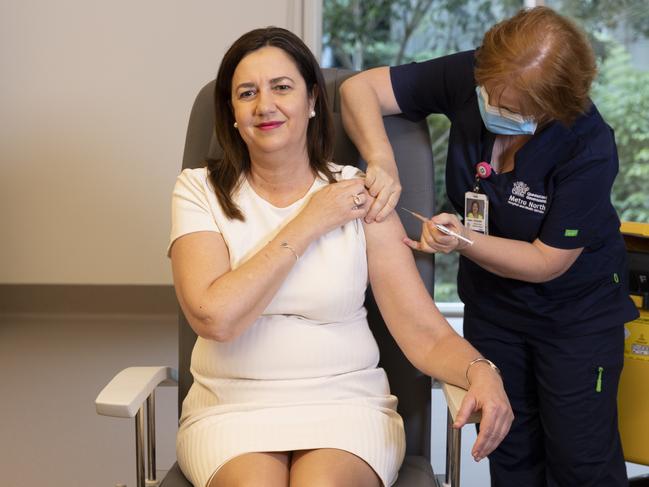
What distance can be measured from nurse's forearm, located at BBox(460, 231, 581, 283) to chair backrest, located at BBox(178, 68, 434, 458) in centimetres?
17

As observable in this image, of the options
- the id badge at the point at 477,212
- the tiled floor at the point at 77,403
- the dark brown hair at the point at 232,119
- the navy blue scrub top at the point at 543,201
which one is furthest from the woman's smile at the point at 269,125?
the tiled floor at the point at 77,403

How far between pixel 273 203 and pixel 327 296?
0.76 ft

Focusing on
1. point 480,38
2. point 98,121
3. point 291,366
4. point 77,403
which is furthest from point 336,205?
point 480,38

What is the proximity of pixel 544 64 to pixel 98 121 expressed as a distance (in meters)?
3.19

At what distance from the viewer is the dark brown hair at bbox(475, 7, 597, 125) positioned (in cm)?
166

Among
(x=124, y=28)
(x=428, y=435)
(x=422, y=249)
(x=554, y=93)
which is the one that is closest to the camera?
(x=554, y=93)

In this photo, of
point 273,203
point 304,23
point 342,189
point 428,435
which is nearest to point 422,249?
point 342,189

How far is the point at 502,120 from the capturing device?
5.83ft

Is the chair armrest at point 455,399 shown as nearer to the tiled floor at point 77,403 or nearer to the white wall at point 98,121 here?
the tiled floor at point 77,403

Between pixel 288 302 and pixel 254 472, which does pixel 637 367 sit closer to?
pixel 288 302

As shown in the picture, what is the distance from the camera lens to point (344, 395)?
172 centimetres

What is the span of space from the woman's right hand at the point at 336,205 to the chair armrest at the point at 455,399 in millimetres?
374

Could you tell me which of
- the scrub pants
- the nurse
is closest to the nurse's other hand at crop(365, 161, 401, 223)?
the nurse

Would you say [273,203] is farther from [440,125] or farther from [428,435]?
[440,125]
